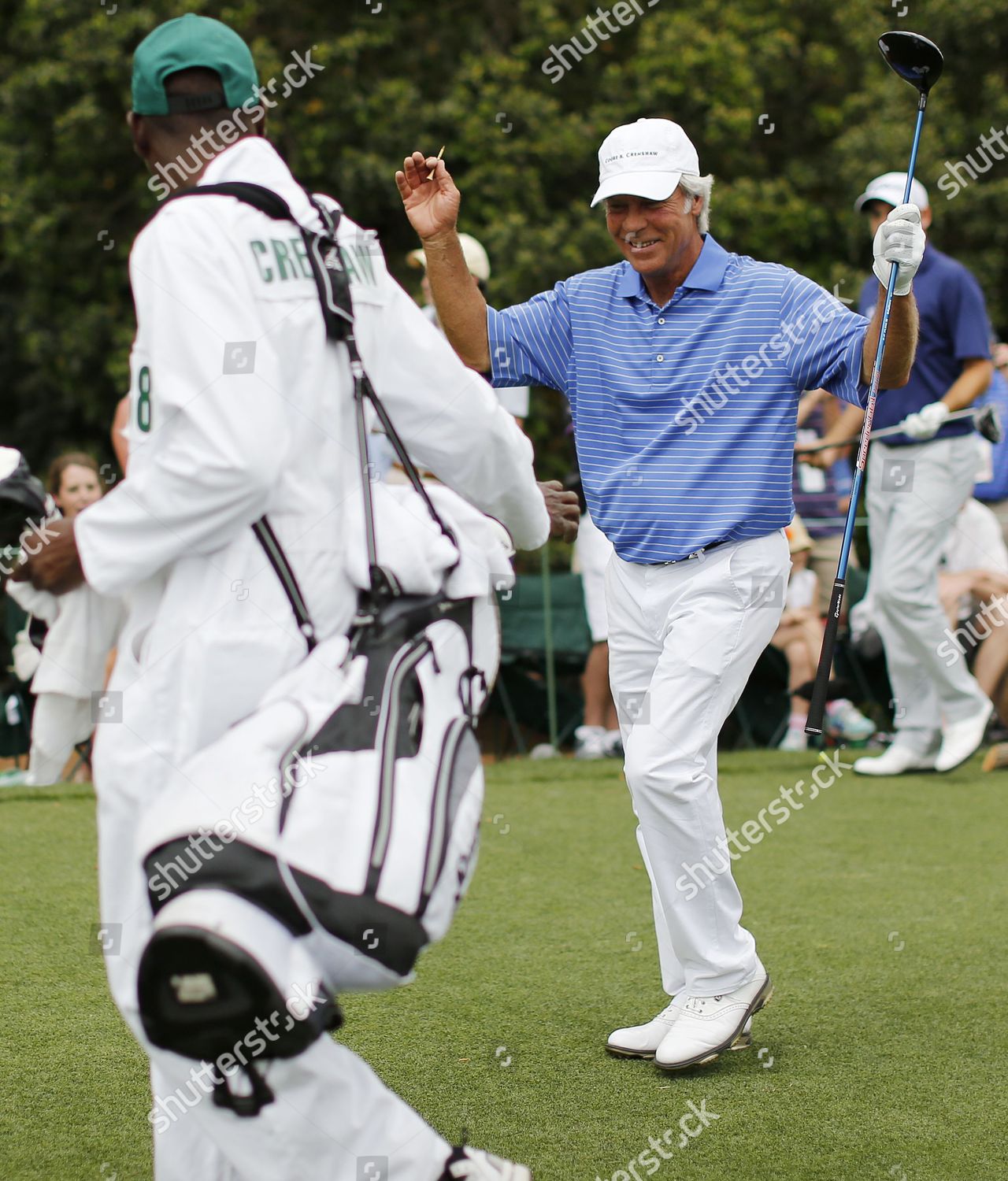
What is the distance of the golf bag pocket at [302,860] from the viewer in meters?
2.27

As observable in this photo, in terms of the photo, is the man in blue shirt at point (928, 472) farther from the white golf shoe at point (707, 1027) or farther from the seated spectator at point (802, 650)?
Result: the white golf shoe at point (707, 1027)

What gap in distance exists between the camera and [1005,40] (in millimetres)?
19844

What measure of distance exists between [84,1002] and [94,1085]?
2.11 ft

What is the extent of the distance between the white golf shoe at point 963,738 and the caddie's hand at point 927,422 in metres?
1.45

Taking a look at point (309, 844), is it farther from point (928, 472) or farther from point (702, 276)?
point (928, 472)

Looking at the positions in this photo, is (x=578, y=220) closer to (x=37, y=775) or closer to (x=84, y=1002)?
(x=84, y=1002)

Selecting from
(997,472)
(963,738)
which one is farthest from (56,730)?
(997,472)

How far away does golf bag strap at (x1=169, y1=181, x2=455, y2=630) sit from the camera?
8.42 ft

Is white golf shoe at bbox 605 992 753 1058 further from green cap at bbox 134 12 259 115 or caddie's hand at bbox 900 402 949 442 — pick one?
caddie's hand at bbox 900 402 949 442

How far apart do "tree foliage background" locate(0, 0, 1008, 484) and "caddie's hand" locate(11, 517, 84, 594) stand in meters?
14.8

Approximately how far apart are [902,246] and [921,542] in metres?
4.03

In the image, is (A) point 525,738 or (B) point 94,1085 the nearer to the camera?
(B) point 94,1085

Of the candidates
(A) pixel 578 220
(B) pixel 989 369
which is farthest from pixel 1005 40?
(B) pixel 989 369

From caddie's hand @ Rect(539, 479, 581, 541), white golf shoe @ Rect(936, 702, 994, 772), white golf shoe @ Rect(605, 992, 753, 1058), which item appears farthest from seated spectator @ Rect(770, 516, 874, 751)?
caddie's hand @ Rect(539, 479, 581, 541)
